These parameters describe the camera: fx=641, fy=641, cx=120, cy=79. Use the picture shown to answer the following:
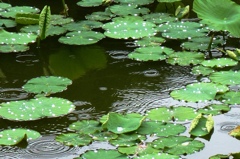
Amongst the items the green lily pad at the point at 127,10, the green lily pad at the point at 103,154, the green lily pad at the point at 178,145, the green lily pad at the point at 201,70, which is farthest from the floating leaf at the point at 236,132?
the green lily pad at the point at 127,10

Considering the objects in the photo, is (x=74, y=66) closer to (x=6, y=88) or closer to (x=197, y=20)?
(x=6, y=88)

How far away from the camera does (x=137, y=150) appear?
2.41m

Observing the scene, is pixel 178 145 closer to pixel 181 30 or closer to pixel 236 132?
pixel 236 132

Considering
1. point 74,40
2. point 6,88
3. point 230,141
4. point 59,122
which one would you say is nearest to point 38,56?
point 74,40

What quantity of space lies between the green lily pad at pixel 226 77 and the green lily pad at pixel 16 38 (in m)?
1.05

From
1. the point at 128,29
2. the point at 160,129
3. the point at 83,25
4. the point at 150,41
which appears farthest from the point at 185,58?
the point at 160,129

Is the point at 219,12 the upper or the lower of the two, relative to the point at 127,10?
upper

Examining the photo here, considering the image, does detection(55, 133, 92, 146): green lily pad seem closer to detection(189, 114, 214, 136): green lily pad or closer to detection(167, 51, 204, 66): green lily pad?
detection(189, 114, 214, 136): green lily pad

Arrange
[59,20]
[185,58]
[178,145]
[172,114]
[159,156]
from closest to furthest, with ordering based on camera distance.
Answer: [159,156]
[178,145]
[172,114]
[185,58]
[59,20]

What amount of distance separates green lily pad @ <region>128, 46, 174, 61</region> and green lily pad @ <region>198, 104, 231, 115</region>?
24.8 inches

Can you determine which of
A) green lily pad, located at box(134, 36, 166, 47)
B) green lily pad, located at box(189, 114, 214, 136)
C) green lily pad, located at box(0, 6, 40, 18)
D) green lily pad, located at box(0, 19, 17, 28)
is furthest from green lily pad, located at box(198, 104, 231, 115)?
green lily pad, located at box(0, 6, 40, 18)

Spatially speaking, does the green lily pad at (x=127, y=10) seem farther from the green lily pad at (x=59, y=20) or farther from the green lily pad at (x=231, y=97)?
the green lily pad at (x=231, y=97)

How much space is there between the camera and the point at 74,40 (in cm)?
360

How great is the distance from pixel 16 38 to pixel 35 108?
905mm
